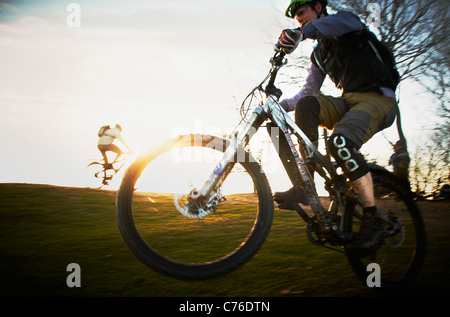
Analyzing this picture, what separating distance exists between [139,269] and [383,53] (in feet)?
9.21

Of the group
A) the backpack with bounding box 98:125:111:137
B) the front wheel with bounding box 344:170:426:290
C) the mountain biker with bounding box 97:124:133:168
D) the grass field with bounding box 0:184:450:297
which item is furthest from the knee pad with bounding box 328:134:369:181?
the backpack with bounding box 98:125:111:137

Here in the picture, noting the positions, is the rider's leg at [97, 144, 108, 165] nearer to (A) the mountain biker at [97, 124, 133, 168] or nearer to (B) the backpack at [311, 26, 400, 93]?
(A) the mountain biker at [97, 124, 133, 168]

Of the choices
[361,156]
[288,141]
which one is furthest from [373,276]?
[288,141]

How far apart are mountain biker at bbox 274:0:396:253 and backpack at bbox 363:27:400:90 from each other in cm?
4

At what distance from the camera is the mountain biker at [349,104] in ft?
8.42

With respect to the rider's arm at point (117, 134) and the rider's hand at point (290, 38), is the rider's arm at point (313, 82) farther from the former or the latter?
the rider's arm at point (117, 134)

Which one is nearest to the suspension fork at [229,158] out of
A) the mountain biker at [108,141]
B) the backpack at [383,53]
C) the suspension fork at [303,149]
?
the suspension fork at [303,149]

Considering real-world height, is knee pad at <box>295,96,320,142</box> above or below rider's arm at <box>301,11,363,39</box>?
below

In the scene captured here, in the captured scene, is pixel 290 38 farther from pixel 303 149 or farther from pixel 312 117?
pixel 303 149

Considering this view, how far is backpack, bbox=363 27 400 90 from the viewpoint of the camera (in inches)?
107

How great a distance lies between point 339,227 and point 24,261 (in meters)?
2.79

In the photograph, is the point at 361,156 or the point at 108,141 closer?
the point at 361,156

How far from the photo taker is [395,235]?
9.24 ft
